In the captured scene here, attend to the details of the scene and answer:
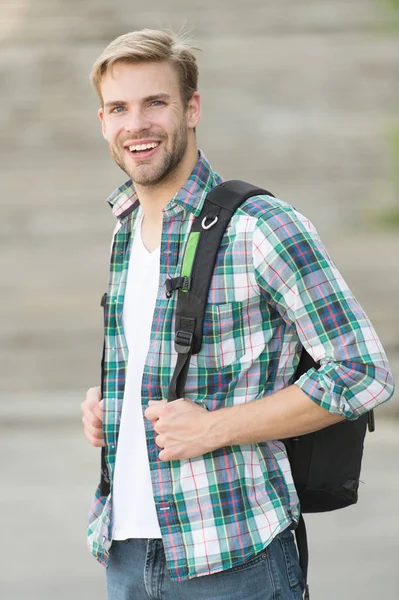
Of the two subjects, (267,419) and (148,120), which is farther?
(148,120)

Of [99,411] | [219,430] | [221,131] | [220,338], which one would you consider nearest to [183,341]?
[220,338]

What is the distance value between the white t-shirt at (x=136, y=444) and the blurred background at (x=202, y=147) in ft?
13.9

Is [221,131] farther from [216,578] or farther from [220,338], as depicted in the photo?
[216,578]

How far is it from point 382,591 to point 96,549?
7.51 ft

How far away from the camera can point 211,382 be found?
1801 millimetres

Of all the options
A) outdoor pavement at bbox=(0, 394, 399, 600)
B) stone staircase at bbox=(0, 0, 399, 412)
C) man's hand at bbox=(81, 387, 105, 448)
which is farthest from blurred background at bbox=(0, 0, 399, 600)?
man's hand at bbox=(81, 387, 105, 448)

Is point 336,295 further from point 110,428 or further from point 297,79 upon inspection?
point 297,79

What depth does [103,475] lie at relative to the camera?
1993mm

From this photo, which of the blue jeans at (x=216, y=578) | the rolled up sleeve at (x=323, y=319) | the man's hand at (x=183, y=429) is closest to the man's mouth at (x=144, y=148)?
the rolled up sleeve at (x=323, y=319)

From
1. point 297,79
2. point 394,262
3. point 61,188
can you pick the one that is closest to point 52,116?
point 61,188

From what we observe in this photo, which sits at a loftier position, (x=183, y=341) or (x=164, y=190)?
(x=164, y=190)

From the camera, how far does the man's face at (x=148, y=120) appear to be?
1922 mm

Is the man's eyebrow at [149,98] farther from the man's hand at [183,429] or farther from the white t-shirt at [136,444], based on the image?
the man's hand at [183,429]

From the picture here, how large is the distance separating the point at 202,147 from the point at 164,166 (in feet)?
24.4
